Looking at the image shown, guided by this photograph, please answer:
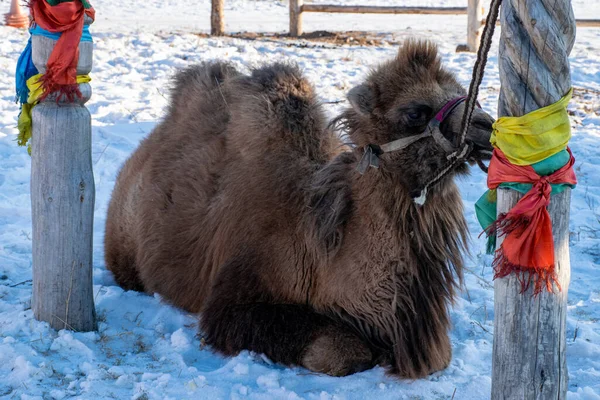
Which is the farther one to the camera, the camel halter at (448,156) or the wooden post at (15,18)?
the wooden post at (15,18)

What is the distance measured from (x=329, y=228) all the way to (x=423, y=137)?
680mm

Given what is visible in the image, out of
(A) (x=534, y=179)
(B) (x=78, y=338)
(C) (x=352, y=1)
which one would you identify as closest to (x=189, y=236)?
(B) (x=78, y=338)

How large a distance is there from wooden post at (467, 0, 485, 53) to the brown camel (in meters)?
8.83

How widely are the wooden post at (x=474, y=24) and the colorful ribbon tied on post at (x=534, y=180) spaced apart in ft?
35.1

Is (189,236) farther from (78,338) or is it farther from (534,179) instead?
(534,179)

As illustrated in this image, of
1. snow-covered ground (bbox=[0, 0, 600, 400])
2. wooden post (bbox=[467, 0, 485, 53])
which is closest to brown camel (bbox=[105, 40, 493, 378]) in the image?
snow-covered ground (bbox=[0, 0, 600, 400])

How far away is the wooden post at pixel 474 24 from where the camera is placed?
13.0m

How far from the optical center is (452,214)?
4.02 m

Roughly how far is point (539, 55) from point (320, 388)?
1.90 m

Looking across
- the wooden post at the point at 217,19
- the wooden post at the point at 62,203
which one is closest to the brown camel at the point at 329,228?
the wooden post at the point at 62,203

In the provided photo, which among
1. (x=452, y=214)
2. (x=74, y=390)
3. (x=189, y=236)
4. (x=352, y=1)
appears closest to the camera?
(x=74, y=390)

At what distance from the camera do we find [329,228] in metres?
4.06

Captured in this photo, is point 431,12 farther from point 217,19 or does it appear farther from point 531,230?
point 531,230

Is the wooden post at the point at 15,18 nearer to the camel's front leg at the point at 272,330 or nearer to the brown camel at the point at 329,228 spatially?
the brown camel at the point at 329,228
